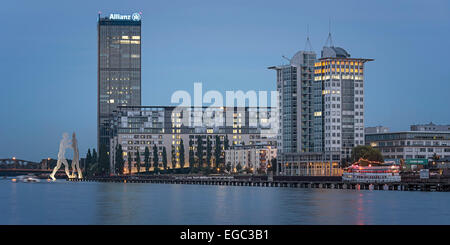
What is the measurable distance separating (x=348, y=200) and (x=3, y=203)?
5897 centimetres

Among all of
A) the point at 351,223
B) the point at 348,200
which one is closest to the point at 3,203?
the point at 348,200

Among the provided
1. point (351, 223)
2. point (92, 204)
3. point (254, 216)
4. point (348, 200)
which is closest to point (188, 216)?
point (254, 216)

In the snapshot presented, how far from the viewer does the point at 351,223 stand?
9638cm
